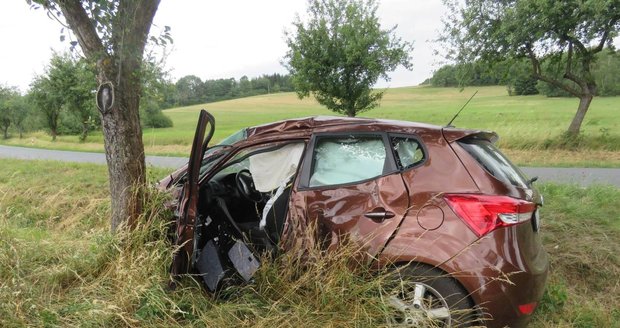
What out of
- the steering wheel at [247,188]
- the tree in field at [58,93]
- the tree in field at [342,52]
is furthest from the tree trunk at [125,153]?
the tree in field at [58,93]

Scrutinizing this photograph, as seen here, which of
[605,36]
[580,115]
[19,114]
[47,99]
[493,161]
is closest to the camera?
[493,161]

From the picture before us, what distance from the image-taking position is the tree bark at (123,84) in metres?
3.69

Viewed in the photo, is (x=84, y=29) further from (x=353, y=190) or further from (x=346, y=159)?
(x=353, y=190)

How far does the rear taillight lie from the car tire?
0.39 meters

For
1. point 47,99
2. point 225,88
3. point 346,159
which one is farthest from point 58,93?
point 225,88

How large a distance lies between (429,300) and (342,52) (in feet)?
41.9

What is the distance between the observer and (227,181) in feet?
14.5

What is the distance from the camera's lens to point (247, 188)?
4.34m

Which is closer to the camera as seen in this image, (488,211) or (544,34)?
(488,211)

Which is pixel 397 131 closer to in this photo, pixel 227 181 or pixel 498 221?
pixel 498 221

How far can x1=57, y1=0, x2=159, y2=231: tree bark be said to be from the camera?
12.1 ft

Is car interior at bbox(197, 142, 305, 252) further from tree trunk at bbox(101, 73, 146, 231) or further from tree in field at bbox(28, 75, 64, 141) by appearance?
tree in field at bbox(28, 75, 64, 141)

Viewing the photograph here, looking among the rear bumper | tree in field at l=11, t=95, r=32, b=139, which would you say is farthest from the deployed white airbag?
tree in field at l=11, t=95, r=32, b=139

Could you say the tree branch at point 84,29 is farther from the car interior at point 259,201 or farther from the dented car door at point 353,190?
the dented car door at point 353,190
